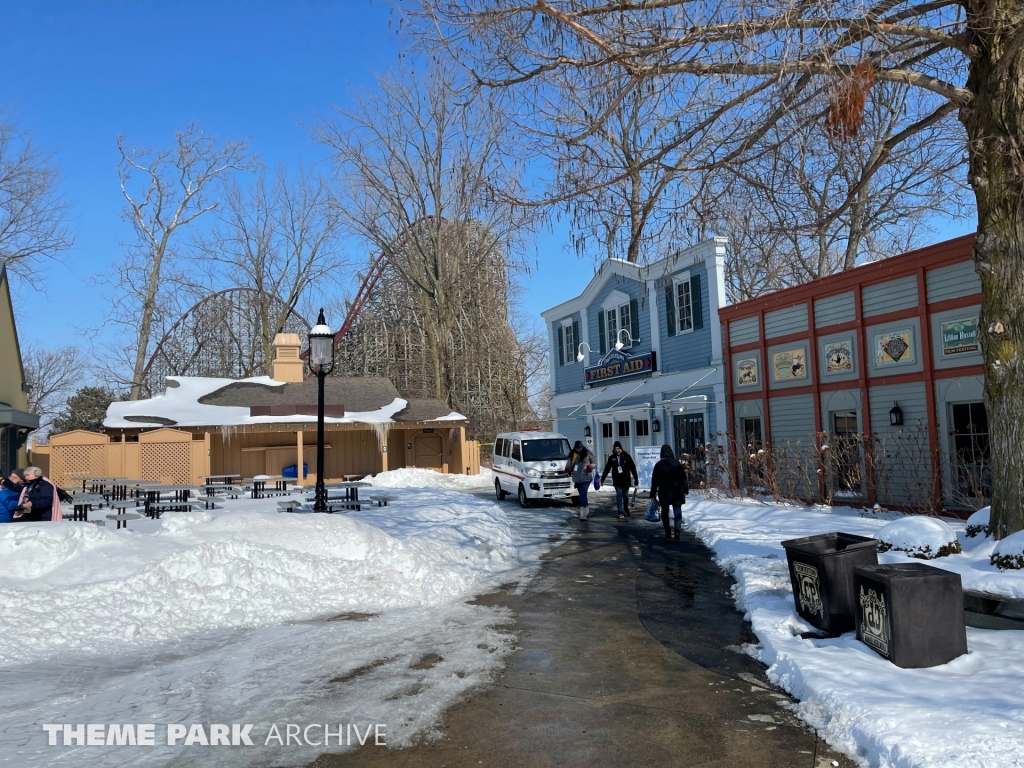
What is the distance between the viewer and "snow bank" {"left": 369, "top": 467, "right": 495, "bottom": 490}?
3033cm

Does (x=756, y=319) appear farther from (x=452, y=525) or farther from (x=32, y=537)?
(x=32, y=537)

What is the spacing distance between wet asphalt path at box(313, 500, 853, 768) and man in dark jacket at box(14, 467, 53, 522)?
5876 millimetres

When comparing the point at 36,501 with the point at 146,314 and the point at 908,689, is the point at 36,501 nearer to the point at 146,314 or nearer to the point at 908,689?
the point at 908,689

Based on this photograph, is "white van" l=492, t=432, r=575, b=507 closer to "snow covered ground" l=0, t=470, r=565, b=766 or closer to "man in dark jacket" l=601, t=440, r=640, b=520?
"man in dark jacket" l=601, t=440, r=640, b=520

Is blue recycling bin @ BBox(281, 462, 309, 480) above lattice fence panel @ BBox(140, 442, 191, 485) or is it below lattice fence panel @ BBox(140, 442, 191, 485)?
below

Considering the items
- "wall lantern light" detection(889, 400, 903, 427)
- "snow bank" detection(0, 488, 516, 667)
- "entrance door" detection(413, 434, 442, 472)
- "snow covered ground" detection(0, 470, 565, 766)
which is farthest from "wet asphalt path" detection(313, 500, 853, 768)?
"entrance door" detection(413, 434, 442, 472)

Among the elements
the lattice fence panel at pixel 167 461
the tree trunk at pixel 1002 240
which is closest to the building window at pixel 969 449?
the tree trunk at pixel 1002 240

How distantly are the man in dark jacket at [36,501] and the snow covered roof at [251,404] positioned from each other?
68.8 feet

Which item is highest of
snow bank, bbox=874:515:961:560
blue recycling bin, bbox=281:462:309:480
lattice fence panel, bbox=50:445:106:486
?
lattice fence panel, bbox=50:445:106:486

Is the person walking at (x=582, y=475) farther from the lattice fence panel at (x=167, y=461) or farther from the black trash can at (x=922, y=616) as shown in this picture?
the black trash can at (x=922, y=616)

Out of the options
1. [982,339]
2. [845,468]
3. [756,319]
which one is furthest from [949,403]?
[982,339]

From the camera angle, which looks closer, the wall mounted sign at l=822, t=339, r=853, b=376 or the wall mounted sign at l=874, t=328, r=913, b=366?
the wall mounted sign at l=874, t=328, r=913, b=366

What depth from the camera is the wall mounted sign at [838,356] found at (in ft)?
58.9

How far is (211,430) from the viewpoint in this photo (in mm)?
31328
